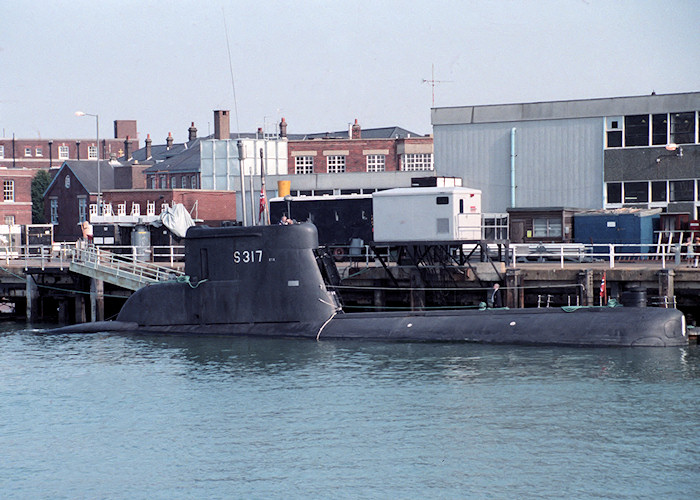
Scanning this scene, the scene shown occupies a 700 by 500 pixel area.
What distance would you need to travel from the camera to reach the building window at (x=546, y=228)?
4531cm

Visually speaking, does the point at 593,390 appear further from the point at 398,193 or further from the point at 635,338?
the point at 398,193

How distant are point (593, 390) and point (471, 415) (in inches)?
156

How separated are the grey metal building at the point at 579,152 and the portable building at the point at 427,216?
1227 centimetres

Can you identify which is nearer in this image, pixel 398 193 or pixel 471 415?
pixel 471 415

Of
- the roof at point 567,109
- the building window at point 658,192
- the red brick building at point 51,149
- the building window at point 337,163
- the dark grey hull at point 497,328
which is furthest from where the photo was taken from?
the red brick building at point 51,149

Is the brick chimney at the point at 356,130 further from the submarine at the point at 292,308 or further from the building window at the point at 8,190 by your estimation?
the submarine at the point at 292,308

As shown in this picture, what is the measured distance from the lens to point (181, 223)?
5184 centimetres

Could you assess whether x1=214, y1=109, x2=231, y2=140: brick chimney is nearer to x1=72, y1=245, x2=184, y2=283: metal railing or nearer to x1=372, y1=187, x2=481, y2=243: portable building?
x1=72, y1=245, x2=184, y2=283: metal railing

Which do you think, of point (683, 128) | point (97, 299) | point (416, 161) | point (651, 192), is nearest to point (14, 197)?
point (416, 161)

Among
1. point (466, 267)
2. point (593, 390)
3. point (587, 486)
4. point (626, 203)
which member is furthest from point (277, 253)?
point (626, 203)

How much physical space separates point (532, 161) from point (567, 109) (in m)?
3.25

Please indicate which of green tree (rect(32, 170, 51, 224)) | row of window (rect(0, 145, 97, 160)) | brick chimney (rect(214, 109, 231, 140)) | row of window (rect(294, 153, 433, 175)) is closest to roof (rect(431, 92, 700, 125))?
row of window (rect(294, 153, 433, 175))

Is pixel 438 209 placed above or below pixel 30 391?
above

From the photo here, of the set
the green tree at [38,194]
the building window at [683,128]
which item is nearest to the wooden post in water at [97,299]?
the building window at [683,128]
